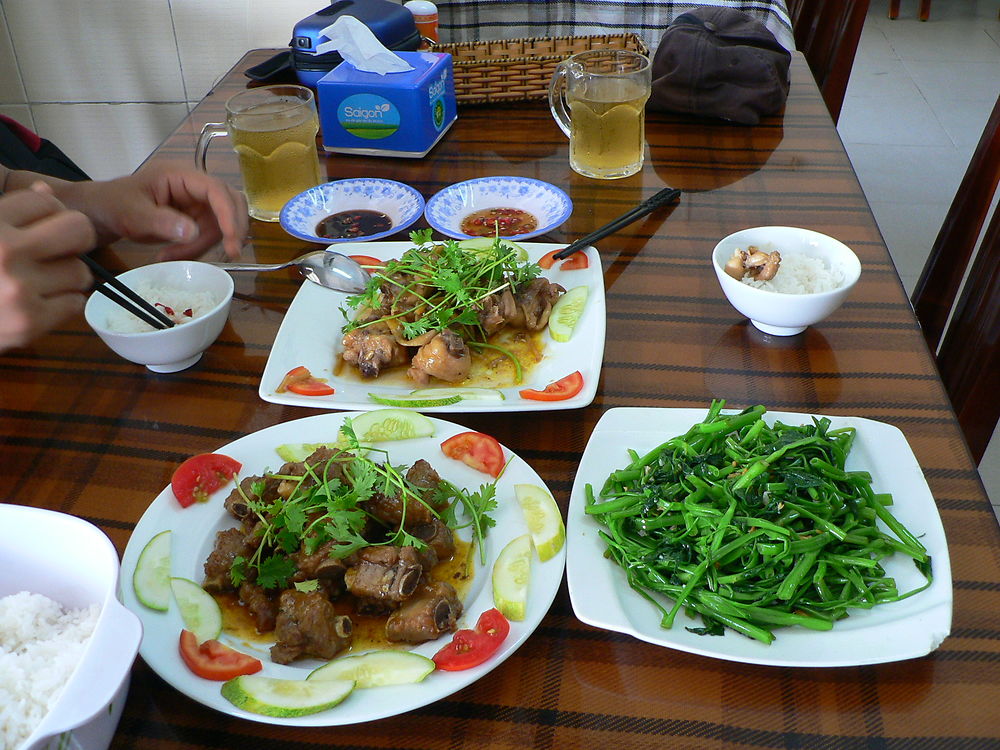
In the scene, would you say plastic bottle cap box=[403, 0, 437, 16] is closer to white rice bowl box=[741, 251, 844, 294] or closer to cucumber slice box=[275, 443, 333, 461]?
white rice bowl box=[741, 251, 844, 294]

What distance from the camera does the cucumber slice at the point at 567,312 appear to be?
1426mm

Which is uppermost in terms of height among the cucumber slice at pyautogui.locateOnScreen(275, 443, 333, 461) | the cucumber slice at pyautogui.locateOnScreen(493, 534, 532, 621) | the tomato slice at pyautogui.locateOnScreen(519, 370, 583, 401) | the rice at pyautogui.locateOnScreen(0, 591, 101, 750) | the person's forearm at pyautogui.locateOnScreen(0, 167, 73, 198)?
the person's forearm at pyautogui.locateOnScreen(0, 167, 73, 198)

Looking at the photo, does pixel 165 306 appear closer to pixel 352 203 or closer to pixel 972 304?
pixel 352 203

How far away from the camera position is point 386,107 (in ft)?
6.72

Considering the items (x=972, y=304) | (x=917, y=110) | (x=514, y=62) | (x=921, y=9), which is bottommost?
(x=917, y=110)

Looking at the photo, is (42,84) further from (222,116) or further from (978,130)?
(978,130)

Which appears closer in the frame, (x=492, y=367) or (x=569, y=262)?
(x=492, y=367)

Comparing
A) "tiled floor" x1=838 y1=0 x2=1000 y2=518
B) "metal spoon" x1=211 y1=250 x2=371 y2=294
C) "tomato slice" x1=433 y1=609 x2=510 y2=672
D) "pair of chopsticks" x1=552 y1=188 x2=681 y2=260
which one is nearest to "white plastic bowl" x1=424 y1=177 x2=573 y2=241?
"pair of chopsticks" x1=552 y1=188 x2=681 y2=260

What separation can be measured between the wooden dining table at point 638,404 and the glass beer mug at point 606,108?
0.07 metres

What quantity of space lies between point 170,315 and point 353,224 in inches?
21.0

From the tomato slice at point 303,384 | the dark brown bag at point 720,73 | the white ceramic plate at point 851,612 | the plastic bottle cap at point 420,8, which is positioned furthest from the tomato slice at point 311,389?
the plastic bottle cap at point 420,8

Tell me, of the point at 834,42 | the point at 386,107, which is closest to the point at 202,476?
the point at 386,107

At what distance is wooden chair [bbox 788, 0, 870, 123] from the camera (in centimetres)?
272

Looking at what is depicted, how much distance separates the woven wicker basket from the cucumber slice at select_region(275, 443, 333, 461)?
1470 mm
